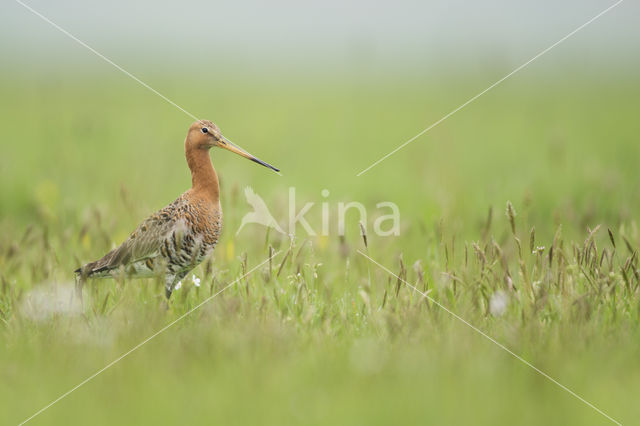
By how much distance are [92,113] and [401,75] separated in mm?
9528

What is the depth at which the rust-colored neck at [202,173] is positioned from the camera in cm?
470

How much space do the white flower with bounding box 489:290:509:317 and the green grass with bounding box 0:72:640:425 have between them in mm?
48

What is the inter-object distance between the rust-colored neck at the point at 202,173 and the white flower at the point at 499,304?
6.34 ft

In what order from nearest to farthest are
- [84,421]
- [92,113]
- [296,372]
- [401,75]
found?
[84,421]
[296,372]
[92,113]
[401,75]

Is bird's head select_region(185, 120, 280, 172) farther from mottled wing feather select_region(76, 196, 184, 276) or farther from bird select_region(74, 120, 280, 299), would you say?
mottled wing feather select_region(76, 196, 184, 276)

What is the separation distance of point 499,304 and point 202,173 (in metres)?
2.09

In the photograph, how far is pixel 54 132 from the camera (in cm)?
1099

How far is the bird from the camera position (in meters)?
4.68

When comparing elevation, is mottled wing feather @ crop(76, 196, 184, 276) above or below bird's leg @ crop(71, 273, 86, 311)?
above

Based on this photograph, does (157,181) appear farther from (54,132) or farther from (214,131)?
(214,131)

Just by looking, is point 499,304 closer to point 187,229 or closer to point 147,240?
point 187,229

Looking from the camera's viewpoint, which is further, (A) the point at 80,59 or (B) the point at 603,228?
(A) the point at 80,59

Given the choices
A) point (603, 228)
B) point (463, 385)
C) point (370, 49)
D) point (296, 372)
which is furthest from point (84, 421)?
point (370, 49)

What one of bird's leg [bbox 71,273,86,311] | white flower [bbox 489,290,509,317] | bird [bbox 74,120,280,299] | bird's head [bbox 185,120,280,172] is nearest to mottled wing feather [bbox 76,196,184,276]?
bird [bbox 74,120,280,299]
